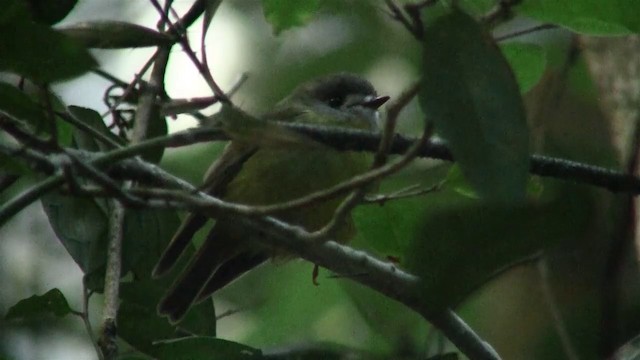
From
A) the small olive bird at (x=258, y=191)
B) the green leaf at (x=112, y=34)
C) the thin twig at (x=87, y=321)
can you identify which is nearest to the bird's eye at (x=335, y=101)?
the small olive bird at (x=258, y=191)

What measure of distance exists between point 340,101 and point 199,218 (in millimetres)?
1478

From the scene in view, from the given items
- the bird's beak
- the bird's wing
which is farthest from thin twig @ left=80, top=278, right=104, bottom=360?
the bird's beak

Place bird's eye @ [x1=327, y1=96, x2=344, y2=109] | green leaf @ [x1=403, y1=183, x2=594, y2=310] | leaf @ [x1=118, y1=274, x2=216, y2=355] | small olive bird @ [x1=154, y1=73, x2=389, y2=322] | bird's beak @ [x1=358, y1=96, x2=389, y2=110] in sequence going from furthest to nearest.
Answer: bird's eye @ [x1=327, y1=96, x2=344, y2=109]
bird's beak @ [x1=358, y1=96, x2=389, y2=110]
small olive bird @ [x1=154, y1=73, x2=389, y2=322]
leaf @ [x1=118, y1=274, x2=216, y2=355]
green leaf @ [x1=403, y1=183, x2=594, y2=310]

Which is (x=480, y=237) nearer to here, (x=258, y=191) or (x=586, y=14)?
(x=586, y=14)

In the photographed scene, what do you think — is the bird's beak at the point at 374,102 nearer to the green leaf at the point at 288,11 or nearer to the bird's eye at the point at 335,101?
the bird's eye at the point at 335,101

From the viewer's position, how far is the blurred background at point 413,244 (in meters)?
1.48

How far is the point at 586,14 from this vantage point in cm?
216

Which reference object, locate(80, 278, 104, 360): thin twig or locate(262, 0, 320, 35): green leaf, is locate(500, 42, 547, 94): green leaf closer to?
locate(262, 0, 320, 35): green leaf

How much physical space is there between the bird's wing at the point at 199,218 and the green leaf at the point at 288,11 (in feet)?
1.11

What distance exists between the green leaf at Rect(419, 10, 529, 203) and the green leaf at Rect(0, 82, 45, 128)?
73cm

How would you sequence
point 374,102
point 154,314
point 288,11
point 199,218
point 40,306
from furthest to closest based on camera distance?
point 374,102 → point 199,218 → point 154,314 → point 288,11 → point 40,306

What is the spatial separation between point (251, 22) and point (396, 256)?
190 inches

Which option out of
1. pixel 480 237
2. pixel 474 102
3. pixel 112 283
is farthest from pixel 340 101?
pixel 480 237

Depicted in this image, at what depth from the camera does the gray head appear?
4.30 m
